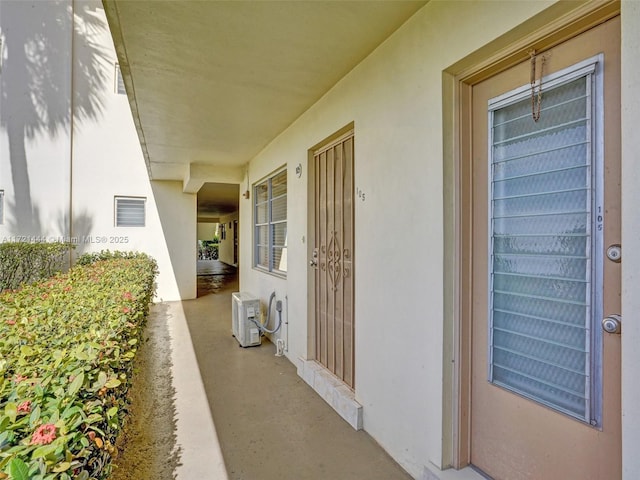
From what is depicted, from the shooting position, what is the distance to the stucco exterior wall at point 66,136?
23.9 feet

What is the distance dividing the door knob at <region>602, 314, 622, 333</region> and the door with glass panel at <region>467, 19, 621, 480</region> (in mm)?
28

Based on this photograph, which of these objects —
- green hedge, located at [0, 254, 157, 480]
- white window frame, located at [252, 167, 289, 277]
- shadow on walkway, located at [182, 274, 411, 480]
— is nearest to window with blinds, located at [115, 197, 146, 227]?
white window frame, located at [252, 167, 289, 277]

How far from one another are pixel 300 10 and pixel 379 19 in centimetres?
49

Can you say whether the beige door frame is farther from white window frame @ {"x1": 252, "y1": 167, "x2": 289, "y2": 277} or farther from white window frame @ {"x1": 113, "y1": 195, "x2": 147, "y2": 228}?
white window frame @ {"x1": 113, "y1": 195, "x2": 147, "y2": 228}

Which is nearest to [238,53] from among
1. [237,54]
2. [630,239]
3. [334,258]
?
[237,54]

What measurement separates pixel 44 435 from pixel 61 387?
280 mm

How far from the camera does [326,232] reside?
143 inches

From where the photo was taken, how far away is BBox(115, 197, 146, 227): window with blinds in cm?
797

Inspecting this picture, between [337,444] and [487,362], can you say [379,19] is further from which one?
[337,444]

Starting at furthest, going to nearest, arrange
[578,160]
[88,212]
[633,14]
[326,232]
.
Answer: [88,212] < [326,232] < [578,160] < [633,14]

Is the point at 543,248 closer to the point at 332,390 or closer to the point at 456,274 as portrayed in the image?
the point at 456,274

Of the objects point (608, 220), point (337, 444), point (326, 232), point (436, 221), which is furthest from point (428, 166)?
point (337, 444)

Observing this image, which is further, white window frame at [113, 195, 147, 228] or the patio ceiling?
white window frame at [113, 195, 147, 228]

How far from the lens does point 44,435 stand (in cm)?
89
